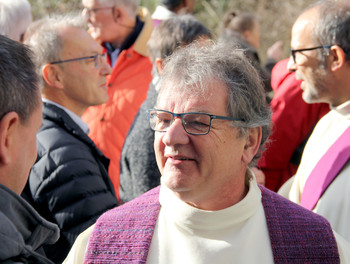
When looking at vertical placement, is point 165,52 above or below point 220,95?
below

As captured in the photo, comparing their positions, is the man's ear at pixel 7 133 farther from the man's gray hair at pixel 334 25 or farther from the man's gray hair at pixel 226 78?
the man's gray hair at pixel 334 25

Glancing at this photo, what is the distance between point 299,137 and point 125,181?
1.22 meters

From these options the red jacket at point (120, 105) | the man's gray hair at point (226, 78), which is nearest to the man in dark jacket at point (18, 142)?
the man's gray hair at point (226, 78)

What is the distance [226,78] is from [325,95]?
1079 mm

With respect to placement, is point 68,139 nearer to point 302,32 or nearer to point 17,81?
point 17,81

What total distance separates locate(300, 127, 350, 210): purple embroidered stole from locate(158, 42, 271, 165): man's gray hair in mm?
585

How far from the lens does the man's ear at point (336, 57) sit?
3025 millimetres

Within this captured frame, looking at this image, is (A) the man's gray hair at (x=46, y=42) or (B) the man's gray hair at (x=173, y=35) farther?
(B) the man's gray hair at (x=173, y=35)

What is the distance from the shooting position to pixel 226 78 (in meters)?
2.20

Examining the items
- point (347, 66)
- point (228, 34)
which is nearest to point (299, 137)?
point (347, 66)

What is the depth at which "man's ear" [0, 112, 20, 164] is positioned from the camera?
58.4 inches

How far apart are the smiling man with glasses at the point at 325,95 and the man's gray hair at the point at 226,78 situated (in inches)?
23.8

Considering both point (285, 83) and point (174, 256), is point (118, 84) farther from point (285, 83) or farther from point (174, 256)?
point (174, 256)

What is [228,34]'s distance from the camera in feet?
18.8
